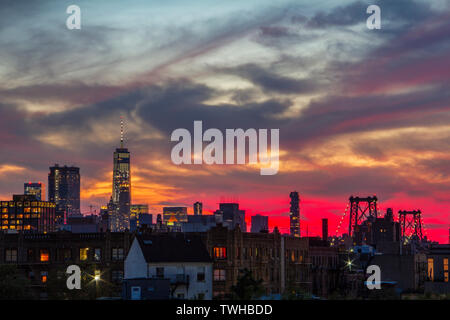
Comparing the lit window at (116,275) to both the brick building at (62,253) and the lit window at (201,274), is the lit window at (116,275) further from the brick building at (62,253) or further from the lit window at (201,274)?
the lit window at (201,274)

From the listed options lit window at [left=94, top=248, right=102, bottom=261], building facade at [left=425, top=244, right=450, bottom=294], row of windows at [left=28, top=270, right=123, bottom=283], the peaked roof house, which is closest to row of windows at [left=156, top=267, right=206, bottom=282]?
the peaked roof house

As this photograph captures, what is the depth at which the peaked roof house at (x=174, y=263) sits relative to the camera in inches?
4528

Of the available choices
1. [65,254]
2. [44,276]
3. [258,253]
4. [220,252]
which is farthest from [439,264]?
[44,276]

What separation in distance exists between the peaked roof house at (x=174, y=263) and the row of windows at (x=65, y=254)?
6969mm

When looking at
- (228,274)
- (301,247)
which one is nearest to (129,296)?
(228,274)

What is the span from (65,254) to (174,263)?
2260 cm

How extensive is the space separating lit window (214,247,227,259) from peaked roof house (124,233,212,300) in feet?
14.9

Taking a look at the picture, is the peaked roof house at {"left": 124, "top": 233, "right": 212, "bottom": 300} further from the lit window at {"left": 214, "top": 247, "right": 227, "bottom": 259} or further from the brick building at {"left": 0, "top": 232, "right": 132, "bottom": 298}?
the brick building at {"left": 0, "top": 232, "right": 132, "bottom": 298}

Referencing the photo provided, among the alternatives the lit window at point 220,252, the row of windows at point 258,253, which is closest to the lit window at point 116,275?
the row of windows at point 258,253

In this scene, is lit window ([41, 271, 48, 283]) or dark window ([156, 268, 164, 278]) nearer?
dark window ([156, 268, 164, 278])

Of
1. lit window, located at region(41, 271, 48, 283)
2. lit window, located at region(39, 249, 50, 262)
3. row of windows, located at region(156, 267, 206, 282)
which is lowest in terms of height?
lit window, located at region(41, 271, 48, 283)

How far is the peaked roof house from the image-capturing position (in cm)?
11500

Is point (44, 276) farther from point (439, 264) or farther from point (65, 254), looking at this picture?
point (439, 264)
